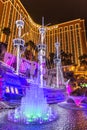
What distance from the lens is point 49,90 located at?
98.1ft

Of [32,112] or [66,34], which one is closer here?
[32,112]

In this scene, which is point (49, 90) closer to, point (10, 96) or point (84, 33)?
point (10, 96)

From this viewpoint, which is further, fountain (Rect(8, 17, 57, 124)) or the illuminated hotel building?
the illuminated hotel building

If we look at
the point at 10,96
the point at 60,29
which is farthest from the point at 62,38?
the point at 10,96

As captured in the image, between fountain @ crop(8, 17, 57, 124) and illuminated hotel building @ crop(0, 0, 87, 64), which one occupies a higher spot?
illuminated hotel building @ crop(0, 0, 87, 64)

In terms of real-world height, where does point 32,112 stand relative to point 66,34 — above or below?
below

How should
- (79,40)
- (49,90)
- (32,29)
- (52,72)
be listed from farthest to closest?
(79,40) < (32,29) < (52,72) < (49,90)

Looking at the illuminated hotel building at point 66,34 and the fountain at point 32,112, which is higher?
the illuminated hotel building at point 66,34

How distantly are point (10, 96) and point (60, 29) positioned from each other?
324 ft

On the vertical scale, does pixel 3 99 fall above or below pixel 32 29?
below

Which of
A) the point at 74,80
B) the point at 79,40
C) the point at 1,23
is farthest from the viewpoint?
the point at 79,40

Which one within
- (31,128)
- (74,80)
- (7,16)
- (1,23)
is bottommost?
(31,128)

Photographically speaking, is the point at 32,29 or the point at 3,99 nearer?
the point at 3,99

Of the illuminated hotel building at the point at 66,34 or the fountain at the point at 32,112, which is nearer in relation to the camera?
the fountain at the point at 32,112
